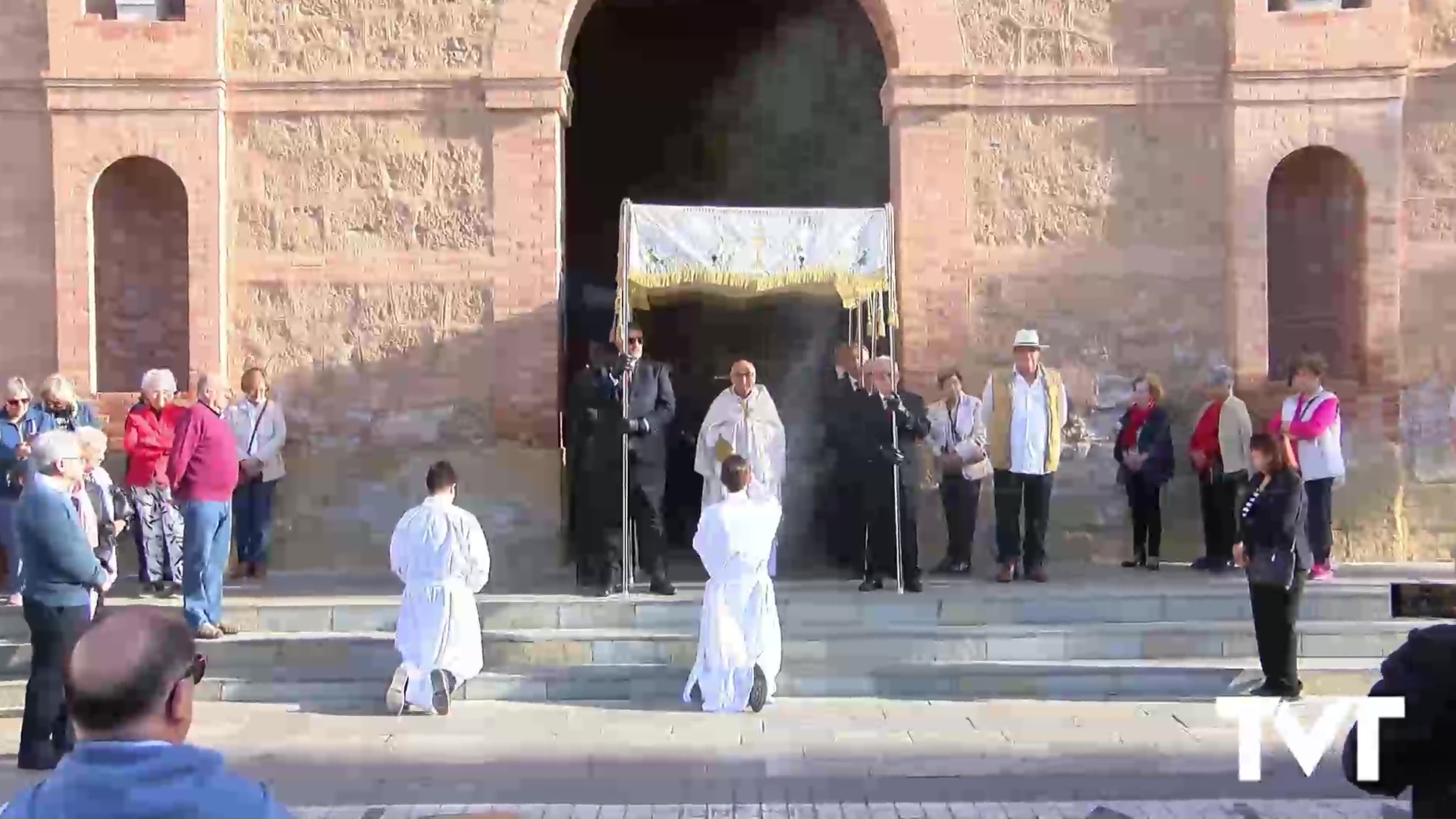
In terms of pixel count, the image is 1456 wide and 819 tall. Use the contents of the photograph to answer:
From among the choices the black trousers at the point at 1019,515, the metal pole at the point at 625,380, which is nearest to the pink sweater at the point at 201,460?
the metal pole at the point at 625,380

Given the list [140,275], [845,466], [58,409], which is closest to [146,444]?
[58,409]

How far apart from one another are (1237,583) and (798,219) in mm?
4305

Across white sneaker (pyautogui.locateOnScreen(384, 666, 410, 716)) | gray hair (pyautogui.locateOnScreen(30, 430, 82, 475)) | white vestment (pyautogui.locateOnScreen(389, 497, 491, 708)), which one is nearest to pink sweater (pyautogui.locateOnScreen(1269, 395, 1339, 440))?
white vestment (pyautogui.locateOnScreen(389, 497, 491, 708))

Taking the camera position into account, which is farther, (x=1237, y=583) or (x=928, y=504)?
(x=928, y=504)

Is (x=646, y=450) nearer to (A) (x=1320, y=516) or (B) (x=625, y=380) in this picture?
(B) (x=625, y=380)

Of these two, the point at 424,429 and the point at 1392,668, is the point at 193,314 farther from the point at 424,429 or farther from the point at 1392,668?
the point at 1392,668

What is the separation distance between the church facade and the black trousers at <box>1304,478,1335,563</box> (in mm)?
1250

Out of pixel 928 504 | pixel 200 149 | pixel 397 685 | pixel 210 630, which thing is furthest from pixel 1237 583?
pixel 200 149

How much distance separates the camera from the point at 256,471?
11.5 m

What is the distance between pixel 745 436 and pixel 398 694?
333cm

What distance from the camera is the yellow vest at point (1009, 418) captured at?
1127 cm

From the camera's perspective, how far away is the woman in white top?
1145 cm

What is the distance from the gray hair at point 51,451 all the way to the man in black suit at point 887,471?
221 inches

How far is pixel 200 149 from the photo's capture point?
12.1 m
